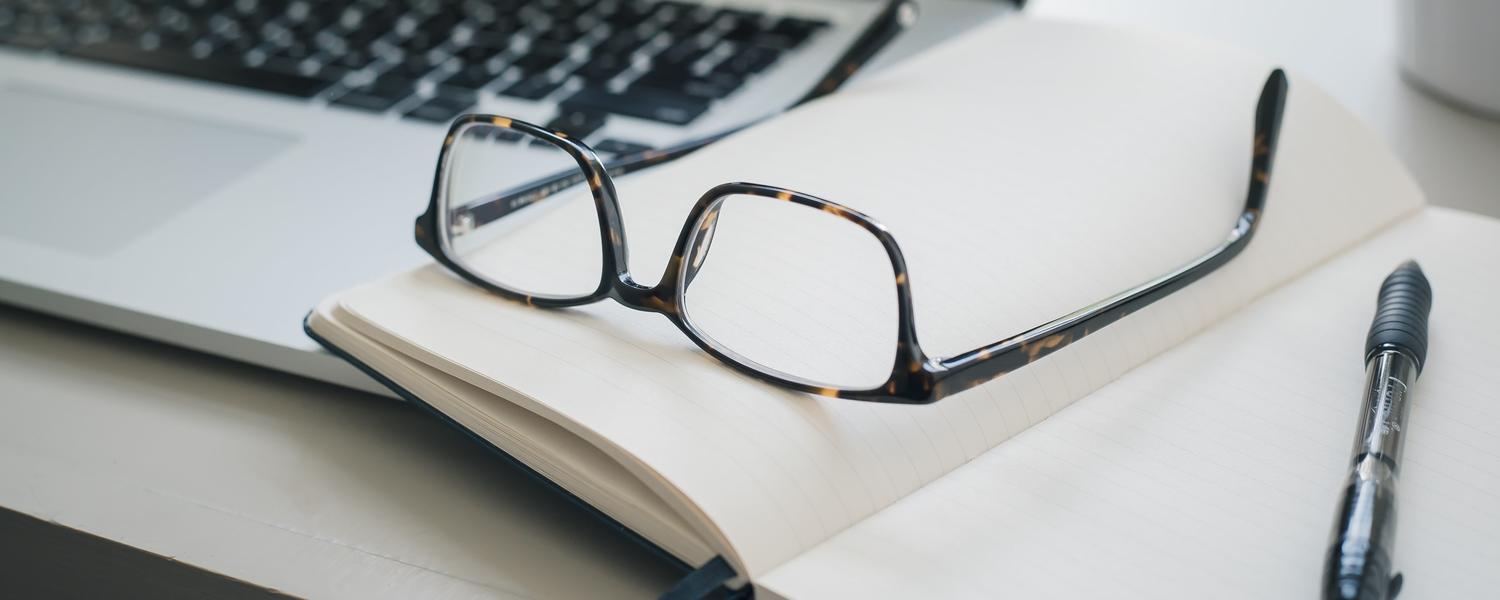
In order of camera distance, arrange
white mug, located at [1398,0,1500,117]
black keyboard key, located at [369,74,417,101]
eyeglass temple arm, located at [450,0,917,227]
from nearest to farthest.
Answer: eyeglass temple arm, located at [450,0,917,227] → white mug, located at [1398,0,1500,117] → black keyboard key, located at [369,74,417,101]

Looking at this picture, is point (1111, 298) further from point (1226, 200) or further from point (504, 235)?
point (504, 235)

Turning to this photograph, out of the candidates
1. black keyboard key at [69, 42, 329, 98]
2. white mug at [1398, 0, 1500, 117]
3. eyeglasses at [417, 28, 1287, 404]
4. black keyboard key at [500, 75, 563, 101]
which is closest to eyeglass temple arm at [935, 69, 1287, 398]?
eyeglasses at [417, 28, 1287, 404]

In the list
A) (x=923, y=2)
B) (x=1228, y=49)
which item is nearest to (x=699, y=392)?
(x=1228, y=49)

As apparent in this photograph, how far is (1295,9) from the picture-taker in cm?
101

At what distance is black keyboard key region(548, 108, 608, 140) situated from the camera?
2.46 ft

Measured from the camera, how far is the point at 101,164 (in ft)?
2.46

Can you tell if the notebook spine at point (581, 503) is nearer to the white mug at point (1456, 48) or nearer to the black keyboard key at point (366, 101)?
the black keyboard key at point (366, 101)

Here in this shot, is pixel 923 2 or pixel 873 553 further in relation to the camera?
pixel 923 2

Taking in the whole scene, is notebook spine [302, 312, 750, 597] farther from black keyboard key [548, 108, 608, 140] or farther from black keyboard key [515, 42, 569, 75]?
black keyboard key [515, 42, 569, 75]

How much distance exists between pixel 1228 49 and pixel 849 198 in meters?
0.27

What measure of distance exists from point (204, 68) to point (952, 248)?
0.64 metres

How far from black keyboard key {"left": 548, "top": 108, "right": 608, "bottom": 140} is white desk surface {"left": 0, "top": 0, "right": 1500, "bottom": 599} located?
10.0 inches

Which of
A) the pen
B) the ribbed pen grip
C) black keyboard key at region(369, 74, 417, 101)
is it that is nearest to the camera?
the pen

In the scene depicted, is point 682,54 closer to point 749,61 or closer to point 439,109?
point 749,61
